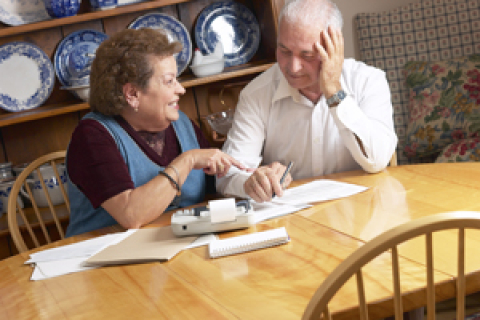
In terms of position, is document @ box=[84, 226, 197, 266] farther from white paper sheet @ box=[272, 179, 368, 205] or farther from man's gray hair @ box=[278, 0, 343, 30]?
man's gray hair @ box=[278, 0, 343, 30]

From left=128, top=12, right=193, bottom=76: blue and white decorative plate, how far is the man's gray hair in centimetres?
101

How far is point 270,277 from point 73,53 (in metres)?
1.89

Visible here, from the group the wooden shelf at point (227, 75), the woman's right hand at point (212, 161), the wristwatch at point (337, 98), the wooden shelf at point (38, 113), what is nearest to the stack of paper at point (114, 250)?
the woman's right hand at point (212, 161)

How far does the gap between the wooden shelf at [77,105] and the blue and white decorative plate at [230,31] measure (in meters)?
0.08

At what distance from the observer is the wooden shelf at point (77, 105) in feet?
7.93

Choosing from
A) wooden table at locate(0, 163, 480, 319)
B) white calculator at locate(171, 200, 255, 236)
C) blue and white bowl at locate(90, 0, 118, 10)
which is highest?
blue and white bowl at locate(90, 0, 118, 10)

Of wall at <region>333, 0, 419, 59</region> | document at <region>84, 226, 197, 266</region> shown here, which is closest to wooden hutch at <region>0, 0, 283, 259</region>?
wall at <region>333, 0, 419, 59</region>

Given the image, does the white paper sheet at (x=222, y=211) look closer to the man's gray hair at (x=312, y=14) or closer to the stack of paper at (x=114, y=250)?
the stack of paper at (x=114, y=250)

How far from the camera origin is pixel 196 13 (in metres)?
2.84

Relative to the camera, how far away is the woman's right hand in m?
1.76

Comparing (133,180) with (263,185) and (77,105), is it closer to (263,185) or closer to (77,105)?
(263,185)

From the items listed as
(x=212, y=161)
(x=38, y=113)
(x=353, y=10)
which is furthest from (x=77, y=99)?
(x=353, y=10)

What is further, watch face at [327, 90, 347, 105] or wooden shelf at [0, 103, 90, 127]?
wooden shelf at [0, 103, 90, 127]

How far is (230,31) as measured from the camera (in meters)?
2.86
